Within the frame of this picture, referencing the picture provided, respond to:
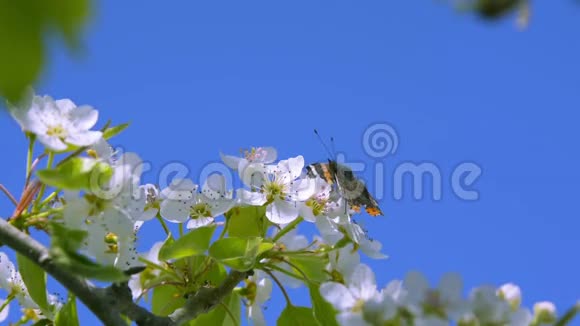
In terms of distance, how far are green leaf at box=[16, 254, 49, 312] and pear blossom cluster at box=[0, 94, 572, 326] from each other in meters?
0.20

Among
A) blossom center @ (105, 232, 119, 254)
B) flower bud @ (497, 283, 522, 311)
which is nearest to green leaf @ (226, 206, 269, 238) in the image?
blossom center @ (105, 232, 119, 254)

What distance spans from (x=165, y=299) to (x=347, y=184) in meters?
0.73

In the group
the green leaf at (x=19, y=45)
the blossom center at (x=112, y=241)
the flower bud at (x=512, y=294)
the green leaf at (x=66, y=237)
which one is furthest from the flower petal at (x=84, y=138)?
the green leaf at (x=19, y=45)

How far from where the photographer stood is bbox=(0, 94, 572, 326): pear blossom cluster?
1815 mm

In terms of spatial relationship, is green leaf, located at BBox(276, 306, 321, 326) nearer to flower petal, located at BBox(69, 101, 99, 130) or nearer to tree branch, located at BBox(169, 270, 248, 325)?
tree branch, located at BBox(169, 270, 248, 325)

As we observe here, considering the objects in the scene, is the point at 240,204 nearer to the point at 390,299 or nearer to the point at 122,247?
the point at 122,247

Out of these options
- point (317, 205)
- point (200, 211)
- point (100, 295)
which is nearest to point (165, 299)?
point (200, 211)

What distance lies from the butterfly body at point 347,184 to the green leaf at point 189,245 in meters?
0.51

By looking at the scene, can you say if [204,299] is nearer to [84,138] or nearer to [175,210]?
[175,210]

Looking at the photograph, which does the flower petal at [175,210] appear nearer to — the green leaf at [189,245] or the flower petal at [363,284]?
the green leaf at [189,245]

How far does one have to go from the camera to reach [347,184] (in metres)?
2.70

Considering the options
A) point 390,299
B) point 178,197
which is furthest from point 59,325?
point 390,299

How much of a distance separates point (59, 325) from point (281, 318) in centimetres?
73

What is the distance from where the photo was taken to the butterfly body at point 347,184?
2684 millimetres
